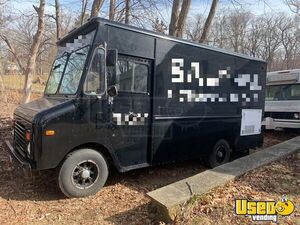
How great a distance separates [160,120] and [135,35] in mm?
1709

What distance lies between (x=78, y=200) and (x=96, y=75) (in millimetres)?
2120

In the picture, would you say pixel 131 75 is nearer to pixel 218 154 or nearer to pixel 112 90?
pixel 112 90

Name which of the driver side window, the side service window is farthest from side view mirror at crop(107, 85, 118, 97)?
the side service window

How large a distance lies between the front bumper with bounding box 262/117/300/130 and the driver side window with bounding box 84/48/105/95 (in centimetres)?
796

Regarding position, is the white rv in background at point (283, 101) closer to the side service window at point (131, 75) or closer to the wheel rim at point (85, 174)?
the side service window at point (131, 75)

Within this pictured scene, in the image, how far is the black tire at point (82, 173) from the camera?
4.76 metres

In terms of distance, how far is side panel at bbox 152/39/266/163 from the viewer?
19.2 ft

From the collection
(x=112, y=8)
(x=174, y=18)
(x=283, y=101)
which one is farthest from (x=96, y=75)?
(x=112, y=8)

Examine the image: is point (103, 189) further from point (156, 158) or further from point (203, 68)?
point (203, 68)

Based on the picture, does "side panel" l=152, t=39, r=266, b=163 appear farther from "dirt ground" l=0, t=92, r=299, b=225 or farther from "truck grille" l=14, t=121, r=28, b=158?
"truck grille" l=14, t=121, r=28, b=158

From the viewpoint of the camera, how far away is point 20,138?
5195mm

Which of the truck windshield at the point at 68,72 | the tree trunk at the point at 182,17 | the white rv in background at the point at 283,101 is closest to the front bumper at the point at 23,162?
the truck windshield at the point at 68,72

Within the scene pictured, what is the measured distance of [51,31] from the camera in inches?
803

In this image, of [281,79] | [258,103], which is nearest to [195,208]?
[258,103]
